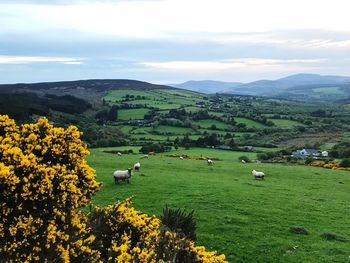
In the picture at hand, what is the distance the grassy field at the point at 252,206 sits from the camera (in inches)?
900

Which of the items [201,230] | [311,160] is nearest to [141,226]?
[201,230]

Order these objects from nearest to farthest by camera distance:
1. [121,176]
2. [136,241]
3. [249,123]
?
[136,241]
[121,176]
[249,123]

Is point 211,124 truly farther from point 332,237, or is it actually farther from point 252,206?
point 332,237

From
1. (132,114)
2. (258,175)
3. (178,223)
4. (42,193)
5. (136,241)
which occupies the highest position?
(42,193)

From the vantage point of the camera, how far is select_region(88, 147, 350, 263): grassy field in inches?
900

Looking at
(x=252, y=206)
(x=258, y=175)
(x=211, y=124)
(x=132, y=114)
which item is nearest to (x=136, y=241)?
(x=252, y=206)

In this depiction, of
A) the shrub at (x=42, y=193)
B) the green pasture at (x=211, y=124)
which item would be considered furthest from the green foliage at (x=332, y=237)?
the green pasture at (x=211, y=124)

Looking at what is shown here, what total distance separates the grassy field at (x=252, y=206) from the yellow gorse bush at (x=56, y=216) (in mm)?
8585

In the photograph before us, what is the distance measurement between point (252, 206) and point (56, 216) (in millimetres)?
19932

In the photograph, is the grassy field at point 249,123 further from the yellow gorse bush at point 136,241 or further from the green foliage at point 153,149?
the yellow gorse bush at point 136,241

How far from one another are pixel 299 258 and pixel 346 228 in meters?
7.25

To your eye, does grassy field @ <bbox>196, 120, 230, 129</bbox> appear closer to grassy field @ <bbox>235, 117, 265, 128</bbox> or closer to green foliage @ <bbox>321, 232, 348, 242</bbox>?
grassy field @ <bbox>235, 117, 265, 128</bbox>

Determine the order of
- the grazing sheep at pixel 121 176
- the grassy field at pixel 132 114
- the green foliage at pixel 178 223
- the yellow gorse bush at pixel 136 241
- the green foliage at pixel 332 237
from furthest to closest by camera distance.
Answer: the grassy field at pixel 132 114 → the grazing sheep at pixel 121 176 → the green foliage at pixel 332 237 → the green foliage at pixel 178 223 → the yellow gorse bush at pixel 136 241

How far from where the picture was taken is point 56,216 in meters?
12.8
